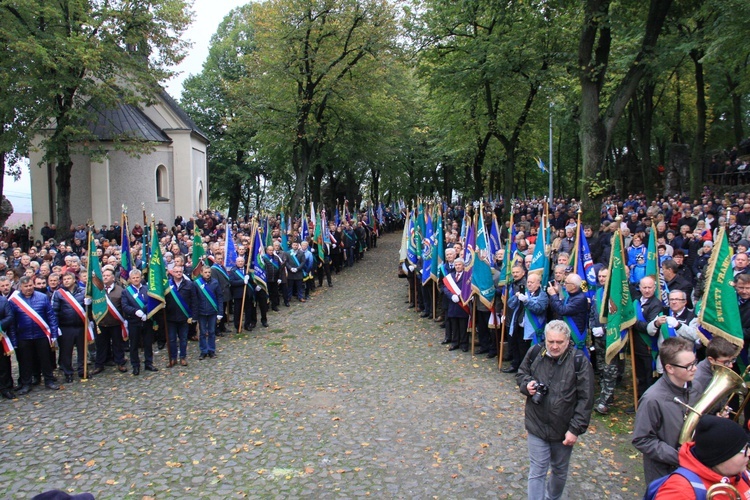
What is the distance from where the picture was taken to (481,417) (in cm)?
816

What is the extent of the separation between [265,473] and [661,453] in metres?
4.13

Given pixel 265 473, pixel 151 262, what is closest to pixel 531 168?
pixel 151 262

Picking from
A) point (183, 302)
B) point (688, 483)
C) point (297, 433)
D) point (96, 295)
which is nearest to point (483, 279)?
point (297, 433)

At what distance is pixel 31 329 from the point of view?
9.46 meters

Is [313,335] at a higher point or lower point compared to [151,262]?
lower

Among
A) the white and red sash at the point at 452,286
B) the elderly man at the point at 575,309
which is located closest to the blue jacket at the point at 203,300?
the white and red sash at the point at 452,286

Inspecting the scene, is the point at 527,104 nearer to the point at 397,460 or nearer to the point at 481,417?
the point at 481,417

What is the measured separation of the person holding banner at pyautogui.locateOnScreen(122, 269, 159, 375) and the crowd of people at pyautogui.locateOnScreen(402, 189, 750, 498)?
5.72m

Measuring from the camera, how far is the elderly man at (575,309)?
8742 millimetres

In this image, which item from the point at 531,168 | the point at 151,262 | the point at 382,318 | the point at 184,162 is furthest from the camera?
the point at 531,168

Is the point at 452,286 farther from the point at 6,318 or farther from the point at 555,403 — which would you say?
the point at 6,318

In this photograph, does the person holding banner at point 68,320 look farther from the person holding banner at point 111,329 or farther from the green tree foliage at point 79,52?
the green tree foliage at point 79,52

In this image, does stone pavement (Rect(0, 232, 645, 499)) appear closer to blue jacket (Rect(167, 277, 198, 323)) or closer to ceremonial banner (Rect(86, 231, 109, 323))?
blue jacket (Rect(167, 277, 198, 323))

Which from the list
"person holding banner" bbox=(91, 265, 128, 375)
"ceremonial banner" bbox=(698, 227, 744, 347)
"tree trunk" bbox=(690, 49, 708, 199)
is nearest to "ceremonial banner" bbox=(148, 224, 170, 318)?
"person holding banner" bbox=(91, 265, 128, 375)
